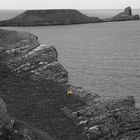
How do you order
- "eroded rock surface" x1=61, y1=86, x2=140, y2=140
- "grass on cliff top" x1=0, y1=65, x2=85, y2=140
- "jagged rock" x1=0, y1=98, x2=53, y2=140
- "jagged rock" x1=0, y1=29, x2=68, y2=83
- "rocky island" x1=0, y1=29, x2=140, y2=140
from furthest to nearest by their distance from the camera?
"jagged rock" x1=0, y1=29, x2=68, y2=83, "grass on cliff top" x1=0, y1=65, x2=85, y2=140, "eroded rock surface" x1=61, y1=86, x2=140, y2=140, "rocky island" x1=0, y1=29, x2=140, y2=140, "jagged rock" x1=0, y1=98, x2=53, y2=140

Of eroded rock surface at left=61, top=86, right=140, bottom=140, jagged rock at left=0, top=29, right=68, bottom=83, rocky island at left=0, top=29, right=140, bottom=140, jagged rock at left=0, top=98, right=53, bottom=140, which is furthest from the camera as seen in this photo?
jagged rock at left=0, top=29, right=68, bottom=83

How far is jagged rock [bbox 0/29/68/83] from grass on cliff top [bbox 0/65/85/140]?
1.81 meters

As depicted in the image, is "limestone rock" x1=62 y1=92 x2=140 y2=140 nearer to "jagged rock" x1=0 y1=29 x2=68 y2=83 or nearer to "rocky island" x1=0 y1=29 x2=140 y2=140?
"rocky island" x1=0 y1=29 x2=140 y2=140

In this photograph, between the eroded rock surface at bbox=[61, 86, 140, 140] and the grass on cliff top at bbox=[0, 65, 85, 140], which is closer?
the eroded rock surface at bbox=[61, 86, 140, 140]

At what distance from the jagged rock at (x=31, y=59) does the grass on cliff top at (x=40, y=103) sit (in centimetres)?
181

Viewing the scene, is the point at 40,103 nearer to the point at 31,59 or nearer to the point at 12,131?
the point at 12,131

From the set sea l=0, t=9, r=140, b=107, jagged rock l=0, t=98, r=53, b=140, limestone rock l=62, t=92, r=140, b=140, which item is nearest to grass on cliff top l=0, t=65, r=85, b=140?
limestone rock l=62, t=92, r=140, b=140

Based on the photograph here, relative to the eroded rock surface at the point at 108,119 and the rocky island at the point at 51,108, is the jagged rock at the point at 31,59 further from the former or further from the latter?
the eroded rock surface at the point at 108,119

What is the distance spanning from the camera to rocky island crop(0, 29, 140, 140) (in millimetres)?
30078

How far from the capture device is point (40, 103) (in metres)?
35.6

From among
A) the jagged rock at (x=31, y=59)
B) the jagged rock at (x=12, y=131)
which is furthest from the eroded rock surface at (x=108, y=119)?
the jagged rock at (x=31, y=59)

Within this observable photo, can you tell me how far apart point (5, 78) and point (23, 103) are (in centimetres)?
713

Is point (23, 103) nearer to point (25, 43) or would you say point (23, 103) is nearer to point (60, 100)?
point (60, 100)

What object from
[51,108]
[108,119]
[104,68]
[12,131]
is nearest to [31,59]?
[51,108]
